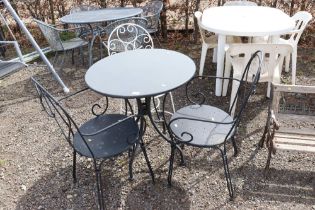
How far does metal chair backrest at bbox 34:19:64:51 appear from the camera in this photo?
432 centimetres

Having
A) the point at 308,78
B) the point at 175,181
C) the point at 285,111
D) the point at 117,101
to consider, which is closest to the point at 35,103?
the point at 117,101

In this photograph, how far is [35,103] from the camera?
434cm

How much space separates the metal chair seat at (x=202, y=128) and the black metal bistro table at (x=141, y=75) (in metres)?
0.24

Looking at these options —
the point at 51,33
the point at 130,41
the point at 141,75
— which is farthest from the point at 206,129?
the point at 51,33

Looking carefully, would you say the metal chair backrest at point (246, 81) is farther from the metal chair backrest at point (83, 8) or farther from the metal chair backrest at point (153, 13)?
the metal chair backrest at point (83, 8)

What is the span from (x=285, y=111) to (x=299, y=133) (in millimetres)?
295

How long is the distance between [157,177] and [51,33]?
99.7 inches

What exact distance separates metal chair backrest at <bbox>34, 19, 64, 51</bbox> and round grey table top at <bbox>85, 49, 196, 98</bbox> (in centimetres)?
172

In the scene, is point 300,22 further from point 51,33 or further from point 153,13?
point 51,33

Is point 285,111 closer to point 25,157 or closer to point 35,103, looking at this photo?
point 25,157

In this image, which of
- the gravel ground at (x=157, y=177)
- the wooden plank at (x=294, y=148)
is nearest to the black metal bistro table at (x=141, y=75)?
the gravel ground at (x=157, y=177)

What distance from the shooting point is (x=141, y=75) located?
104 inches

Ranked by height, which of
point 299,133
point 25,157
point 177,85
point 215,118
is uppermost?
point 177,85

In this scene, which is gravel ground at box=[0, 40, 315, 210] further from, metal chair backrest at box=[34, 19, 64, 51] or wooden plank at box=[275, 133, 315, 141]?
metal chair backrest at box=[34, 19, 64, 51]
